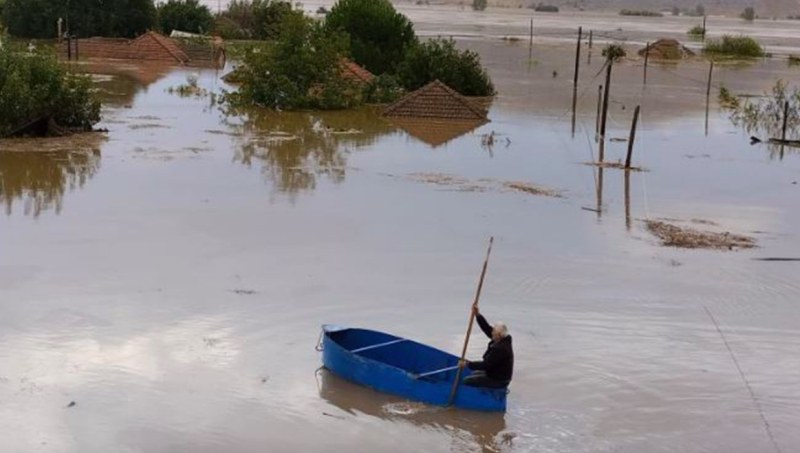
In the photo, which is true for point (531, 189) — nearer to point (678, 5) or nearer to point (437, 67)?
point (437, 67)

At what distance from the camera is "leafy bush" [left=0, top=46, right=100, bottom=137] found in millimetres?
23156

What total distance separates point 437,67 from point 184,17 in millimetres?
23861

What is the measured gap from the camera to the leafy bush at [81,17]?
4919 cm

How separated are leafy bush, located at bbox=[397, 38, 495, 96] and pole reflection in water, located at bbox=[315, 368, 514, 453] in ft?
83.3

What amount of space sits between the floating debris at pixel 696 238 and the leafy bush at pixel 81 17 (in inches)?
1419

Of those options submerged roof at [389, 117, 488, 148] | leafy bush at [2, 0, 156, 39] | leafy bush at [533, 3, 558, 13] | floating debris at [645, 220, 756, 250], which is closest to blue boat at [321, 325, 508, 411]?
floating debris at [645, 220, 756, 250]

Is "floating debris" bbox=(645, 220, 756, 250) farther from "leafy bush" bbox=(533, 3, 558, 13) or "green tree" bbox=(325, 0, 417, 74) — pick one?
"leafy bush" bbox=(533, 3, 558, 13)

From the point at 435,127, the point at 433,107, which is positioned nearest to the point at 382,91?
the point at 433,107

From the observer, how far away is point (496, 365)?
398 inches

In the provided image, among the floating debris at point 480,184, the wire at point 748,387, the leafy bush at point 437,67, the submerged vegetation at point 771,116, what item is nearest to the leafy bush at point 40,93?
the floating debris at point 480,184

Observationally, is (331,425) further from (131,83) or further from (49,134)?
(131,83)

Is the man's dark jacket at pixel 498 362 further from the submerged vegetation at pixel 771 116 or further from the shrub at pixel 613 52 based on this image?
the submerged vegetation at pixel 771 116

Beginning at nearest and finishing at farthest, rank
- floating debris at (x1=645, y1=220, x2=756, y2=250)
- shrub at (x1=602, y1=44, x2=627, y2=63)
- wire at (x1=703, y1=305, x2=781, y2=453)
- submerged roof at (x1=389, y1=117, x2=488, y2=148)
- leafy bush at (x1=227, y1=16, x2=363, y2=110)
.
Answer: wire at (x1=703, y1=305, x2=781, y2=453) < floating debris at (x1=645, y1=220, x2=756, y2=250) < submerged roof at (x1=389, y1=117, x2=488, y2=148) < shrub at (x1=602, y1=44, x2=627, y2=63) < leafy bush at (x1=227, y1=16, x2=363, y2=110)

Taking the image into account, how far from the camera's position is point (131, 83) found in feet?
122
